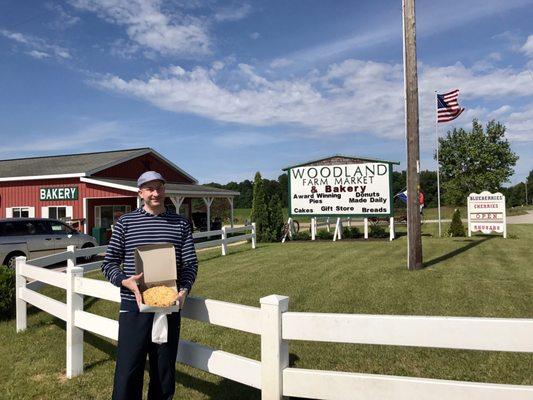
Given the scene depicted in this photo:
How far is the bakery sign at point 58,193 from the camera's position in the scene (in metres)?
22.7

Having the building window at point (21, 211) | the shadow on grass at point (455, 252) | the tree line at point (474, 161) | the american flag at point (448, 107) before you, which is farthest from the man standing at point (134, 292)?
the tree line at point (474, 161)

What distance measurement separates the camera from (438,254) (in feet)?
43.7

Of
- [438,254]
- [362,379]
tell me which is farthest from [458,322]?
[438,254]

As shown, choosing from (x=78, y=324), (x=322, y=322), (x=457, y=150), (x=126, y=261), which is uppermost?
(x=457, y=150)

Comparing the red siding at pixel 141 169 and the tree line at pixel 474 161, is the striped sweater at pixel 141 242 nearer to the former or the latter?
the red siding at pixel 141 169

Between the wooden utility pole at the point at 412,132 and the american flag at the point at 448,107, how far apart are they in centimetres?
1083

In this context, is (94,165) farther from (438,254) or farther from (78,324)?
(78,324)

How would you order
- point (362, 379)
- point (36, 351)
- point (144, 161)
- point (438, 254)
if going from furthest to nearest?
1. point (144, 161)
2. point (438, 254)
3. point (36, 351)
4. point (362, 379)

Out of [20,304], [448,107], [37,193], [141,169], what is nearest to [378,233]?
[448,107]

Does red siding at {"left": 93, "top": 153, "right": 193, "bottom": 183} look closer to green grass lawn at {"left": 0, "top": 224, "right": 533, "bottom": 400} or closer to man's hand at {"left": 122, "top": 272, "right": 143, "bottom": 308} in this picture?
green grass lawn at {"left": 0, "top": 224, "right": 533, "bottom": 400}

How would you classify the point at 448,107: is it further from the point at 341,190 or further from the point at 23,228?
the point at 23,228

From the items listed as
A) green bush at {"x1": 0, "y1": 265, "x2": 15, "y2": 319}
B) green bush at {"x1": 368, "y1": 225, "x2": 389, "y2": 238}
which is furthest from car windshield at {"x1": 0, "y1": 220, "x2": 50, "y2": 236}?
green bush at {"x1": 368, "y1": 225, "x2": 389, "y2": 238}

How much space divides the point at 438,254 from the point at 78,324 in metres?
10.8

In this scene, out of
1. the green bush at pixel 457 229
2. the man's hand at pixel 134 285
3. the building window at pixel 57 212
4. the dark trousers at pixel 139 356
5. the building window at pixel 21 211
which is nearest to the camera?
the man's hand at pixel 134 285
